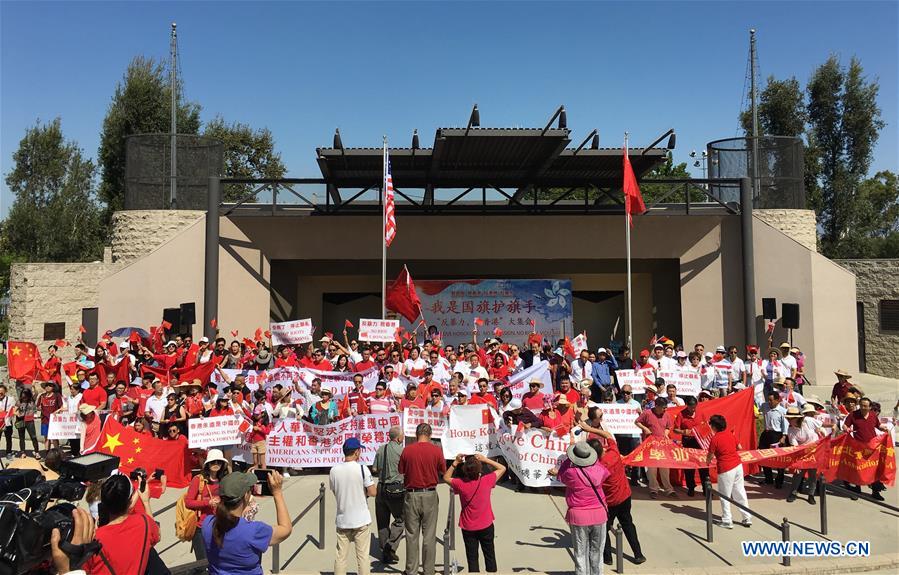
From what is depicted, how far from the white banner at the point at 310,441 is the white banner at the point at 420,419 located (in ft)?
2.02

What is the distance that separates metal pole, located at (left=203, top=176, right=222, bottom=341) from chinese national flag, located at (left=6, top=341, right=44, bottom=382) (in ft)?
19.5

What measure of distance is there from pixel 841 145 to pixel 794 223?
18.2m

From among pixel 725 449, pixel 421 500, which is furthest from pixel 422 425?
pixel 725 449

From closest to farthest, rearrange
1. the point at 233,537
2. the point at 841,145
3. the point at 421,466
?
the point at 233,537, the point at 421,466, the point at 841,145

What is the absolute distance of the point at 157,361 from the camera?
13883 millimetres

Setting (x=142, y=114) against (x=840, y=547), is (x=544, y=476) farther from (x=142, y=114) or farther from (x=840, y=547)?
(x=142, y=114)

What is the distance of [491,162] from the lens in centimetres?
1906

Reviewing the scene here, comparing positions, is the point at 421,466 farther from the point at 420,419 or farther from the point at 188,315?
the point at 188,315

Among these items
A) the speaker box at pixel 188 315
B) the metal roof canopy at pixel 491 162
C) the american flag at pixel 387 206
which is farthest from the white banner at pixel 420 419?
the speaker box at pixel 188 315

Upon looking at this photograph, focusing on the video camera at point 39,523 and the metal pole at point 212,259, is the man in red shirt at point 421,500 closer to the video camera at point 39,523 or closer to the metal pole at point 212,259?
the video camera at point 39,523

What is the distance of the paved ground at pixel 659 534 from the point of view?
7.28 m

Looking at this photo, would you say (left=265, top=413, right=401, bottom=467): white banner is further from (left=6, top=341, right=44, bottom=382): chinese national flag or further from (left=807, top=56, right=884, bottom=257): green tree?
(left=807, top=56, right=884, bottom=257): green tree

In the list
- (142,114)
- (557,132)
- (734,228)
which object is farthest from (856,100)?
(142,114)

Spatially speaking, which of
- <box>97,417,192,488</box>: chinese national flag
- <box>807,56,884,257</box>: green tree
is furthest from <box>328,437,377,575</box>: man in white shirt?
<box>807,56,884,257</box>: green tree
